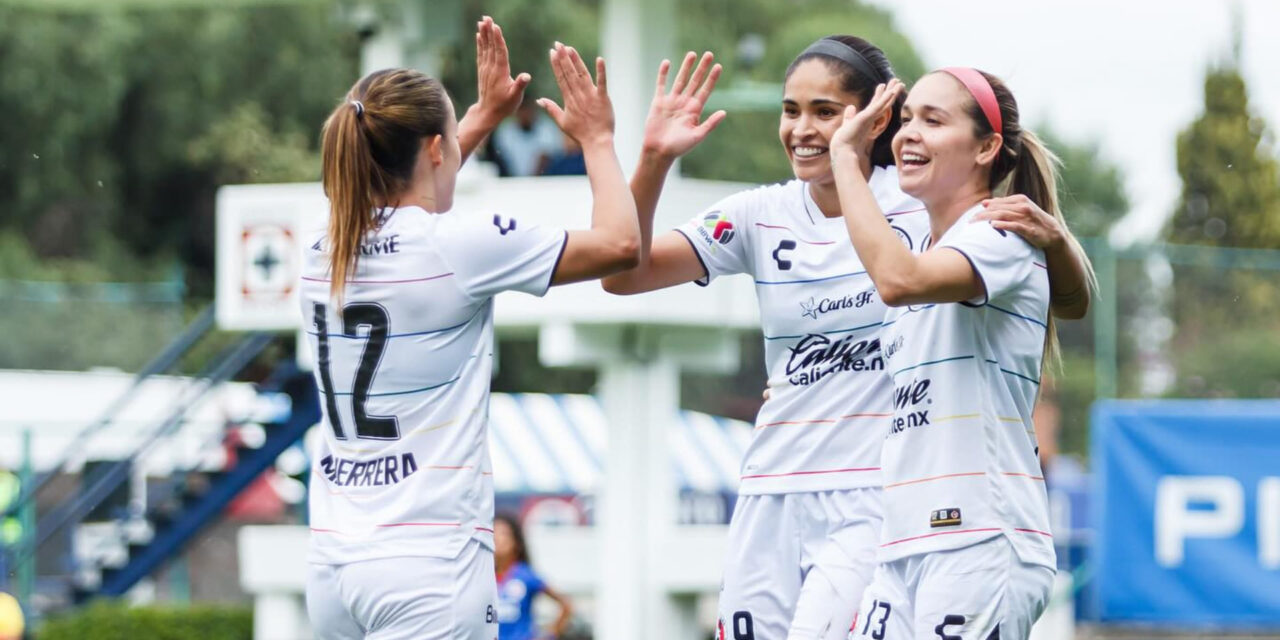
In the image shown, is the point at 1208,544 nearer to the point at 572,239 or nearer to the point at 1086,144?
the point at 572,239

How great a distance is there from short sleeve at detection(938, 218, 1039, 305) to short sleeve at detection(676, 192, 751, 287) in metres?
0.94

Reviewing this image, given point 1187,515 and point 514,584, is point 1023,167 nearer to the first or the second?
point 514,584

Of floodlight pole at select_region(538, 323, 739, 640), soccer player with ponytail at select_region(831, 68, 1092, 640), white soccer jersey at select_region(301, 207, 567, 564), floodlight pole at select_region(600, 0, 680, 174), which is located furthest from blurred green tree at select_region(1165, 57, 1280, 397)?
white soccer jersey at select_region(301, 207, 567, 564)

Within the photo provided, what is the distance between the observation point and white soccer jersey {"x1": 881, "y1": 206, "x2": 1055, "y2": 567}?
461cm

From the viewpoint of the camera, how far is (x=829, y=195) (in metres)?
5.41

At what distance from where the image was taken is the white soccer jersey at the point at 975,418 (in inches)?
182

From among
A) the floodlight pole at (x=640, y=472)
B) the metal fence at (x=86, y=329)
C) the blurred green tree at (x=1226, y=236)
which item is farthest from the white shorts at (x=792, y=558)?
the metal fence at (x=86, y=329)

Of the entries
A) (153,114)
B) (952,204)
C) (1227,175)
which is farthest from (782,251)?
(153,114)

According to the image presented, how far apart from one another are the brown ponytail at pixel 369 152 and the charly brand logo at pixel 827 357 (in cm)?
122

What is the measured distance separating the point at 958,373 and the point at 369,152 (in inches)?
60.5

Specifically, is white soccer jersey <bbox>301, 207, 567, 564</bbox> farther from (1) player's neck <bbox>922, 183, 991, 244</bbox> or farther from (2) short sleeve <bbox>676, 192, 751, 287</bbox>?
(1) player's neck <bbox>922, 183, 991, 244</bbox>

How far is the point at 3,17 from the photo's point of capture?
113 ft

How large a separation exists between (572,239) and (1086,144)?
50.7 metres

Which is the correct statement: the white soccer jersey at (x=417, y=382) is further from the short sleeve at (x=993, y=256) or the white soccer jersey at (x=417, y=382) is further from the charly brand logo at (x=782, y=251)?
the short sleeve at (x=993, y=256)
